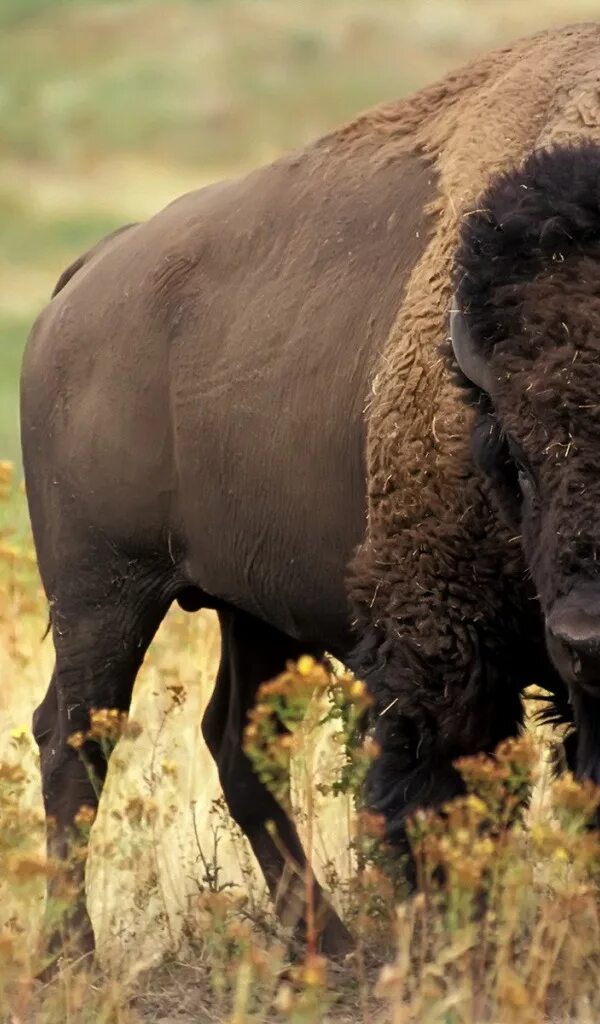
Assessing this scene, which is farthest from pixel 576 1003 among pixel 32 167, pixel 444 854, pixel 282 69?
pixel 282 69

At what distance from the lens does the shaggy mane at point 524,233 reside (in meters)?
4.31

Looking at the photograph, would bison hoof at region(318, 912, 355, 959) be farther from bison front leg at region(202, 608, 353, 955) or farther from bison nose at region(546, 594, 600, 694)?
bison nose at region(546, 594, 600, 694)

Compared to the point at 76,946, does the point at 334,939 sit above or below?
below

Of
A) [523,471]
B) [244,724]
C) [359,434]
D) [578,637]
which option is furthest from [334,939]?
[578,637]

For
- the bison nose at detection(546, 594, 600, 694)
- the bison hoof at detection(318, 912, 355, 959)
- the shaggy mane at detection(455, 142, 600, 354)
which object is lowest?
the bison hoof at detection(318, 912, 355, 959)

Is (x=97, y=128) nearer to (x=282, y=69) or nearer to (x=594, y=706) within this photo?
(x=282, y=69)

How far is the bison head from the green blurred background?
28410 mm

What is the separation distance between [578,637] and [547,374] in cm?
61

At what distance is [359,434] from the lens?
5.22 metres

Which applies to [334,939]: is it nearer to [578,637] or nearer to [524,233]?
[578,637]

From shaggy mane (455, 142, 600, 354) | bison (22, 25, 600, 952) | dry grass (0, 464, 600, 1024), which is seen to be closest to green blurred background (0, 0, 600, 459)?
dry grass (0, 464, 600, 1024)

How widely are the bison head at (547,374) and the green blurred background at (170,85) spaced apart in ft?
93.2

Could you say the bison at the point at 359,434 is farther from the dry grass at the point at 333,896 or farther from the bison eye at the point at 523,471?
the dry grass at the point at 333,896

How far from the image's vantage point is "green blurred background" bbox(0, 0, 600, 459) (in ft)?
127
